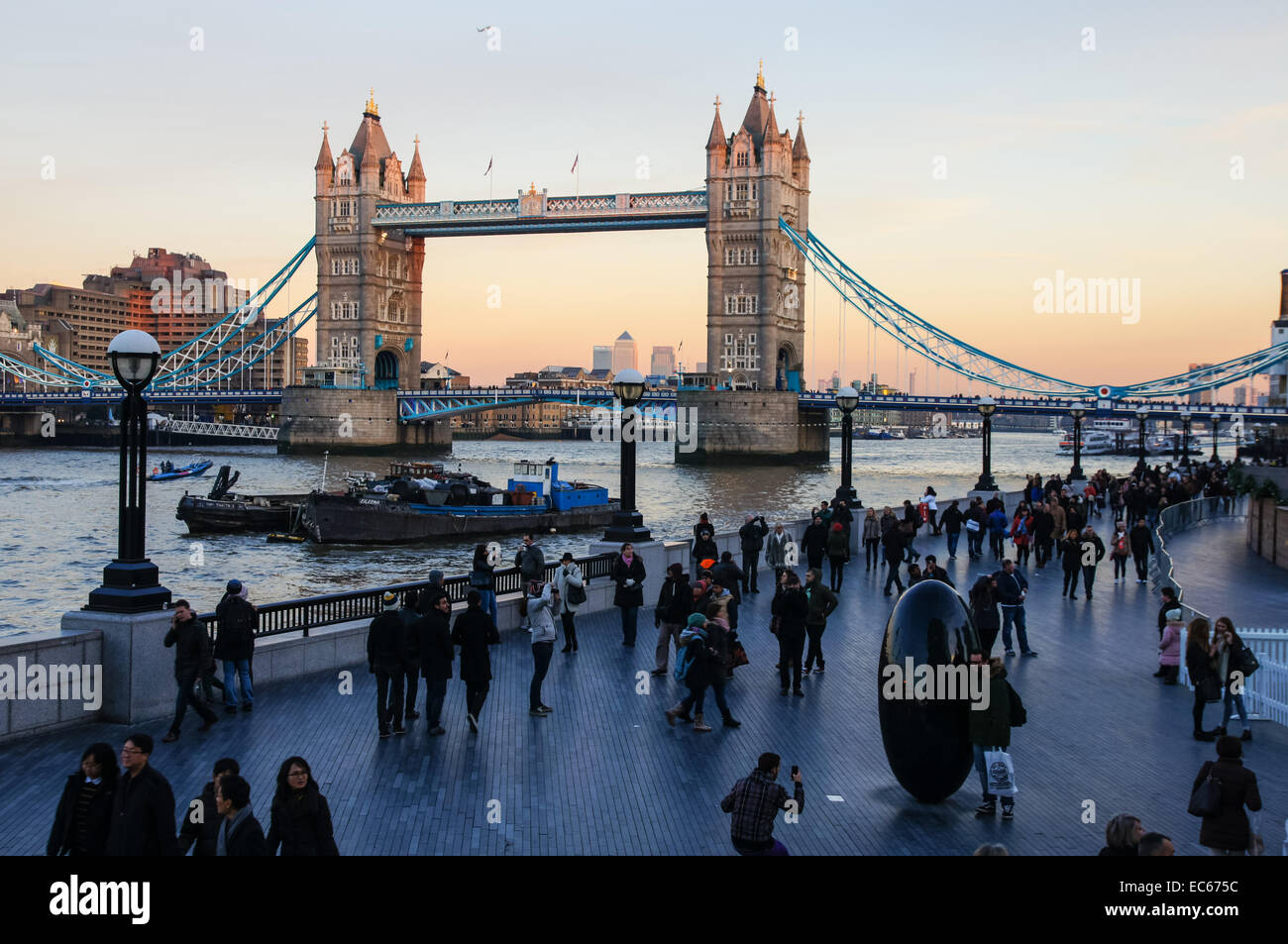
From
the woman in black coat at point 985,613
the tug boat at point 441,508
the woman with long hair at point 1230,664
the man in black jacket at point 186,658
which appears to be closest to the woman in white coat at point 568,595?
the woman in black coat at point 985,613

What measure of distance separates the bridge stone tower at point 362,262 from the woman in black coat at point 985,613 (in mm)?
105638

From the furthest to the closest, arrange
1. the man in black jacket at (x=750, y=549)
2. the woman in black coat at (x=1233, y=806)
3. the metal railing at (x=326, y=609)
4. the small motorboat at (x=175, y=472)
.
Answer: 1. the small motorboat at (x=175, y=472)
2. the man in black jacket at (x=750, y=549)
3. the metal railing at (x=326, y=609)
4. the woman in black coat at (x=1233, y=806)

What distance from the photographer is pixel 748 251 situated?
341 feet

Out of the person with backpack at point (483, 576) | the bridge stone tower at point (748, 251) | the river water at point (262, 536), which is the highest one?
the bridge stone tower at point (748, 251)

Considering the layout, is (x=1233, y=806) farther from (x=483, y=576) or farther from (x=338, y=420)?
(x=338, y=420)

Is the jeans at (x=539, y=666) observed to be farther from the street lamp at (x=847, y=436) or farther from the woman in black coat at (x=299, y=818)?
the street lamp at (x=847, y=436)

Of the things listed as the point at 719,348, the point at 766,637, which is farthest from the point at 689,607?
the point at 719,348

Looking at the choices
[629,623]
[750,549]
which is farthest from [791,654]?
[750,549]

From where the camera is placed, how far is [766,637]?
661 inches

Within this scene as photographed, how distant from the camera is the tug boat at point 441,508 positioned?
A: 4250cm

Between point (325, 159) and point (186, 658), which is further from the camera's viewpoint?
point (325, 159)

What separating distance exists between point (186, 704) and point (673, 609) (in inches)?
212
